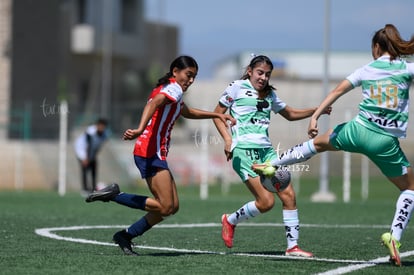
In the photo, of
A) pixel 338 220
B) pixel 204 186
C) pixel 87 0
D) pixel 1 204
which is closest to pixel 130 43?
pixel 87 0

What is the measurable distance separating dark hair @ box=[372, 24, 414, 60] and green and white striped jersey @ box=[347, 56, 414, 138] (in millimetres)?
81

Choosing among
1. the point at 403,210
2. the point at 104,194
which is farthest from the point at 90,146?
the point at 403,210

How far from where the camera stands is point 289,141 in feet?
114

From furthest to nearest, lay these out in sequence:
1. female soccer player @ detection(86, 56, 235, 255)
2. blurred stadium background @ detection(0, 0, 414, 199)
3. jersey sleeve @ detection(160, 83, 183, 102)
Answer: blurred stadium background @ detection(0, 0, 414, 199) → female soccer player @ detection(86, 56, 235, 255) → jersey sleeve @ detection(160, 83, 183, 102)

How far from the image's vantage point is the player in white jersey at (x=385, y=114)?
350 inches

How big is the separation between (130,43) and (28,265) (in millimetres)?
43750

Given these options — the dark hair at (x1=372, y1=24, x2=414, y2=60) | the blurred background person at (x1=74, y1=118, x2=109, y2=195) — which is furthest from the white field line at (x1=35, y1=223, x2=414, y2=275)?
the blurred background person at (x1=74, y1=118, x2=109, y2=195)

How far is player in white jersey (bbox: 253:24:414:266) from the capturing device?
8898 mm

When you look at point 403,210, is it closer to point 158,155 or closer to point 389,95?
point 389,95

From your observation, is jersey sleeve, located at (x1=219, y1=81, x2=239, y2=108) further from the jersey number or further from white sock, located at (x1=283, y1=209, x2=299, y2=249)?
the jersey number

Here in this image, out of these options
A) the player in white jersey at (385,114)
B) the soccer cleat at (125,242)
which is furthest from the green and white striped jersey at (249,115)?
the soccer cleat at (125,242)

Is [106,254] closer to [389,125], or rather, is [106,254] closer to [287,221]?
[287,221]

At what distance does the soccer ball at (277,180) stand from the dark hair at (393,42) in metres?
1.63

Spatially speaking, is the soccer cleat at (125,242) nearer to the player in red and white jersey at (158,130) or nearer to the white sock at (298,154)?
the player in red and white jersey at (158,130)
